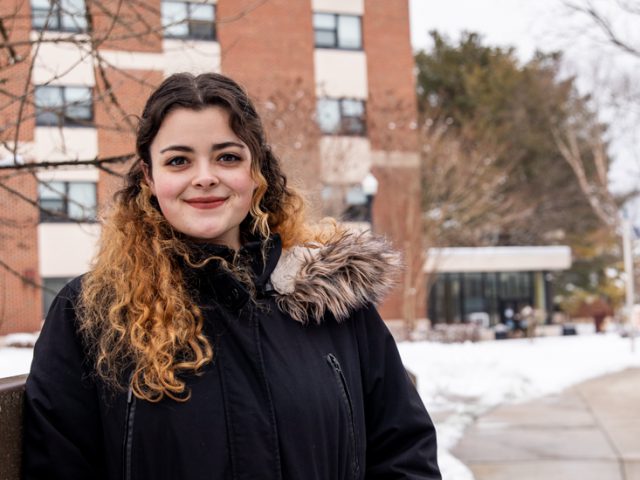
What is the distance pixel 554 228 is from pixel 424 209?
57.3 ft

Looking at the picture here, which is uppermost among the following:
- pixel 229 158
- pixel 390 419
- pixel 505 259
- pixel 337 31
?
pixel 337 31

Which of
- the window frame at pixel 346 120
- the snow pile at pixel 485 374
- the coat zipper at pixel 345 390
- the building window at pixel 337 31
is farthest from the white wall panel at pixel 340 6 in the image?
the coat zipper at pixel 345 390

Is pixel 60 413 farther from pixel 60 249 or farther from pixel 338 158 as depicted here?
pixel 60 249

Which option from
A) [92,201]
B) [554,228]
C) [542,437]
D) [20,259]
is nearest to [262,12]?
[92,201]

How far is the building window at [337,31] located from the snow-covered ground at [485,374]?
1235cm

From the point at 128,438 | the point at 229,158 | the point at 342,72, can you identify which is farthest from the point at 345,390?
the point at 342,72

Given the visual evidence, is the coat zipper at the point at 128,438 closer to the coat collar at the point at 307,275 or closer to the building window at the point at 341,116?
the coat collar at the point at 307,275

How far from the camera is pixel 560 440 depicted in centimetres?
903

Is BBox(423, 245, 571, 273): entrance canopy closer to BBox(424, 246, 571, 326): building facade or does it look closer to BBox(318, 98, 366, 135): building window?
BBox(424, 246, 571, 326): building facade

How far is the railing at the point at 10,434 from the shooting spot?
2197 millimetres

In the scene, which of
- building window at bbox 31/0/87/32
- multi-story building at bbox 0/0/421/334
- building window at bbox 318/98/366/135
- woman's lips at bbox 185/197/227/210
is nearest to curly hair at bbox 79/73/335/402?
woman's lips at bbox 185/197/227/210

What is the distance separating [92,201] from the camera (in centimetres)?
2530

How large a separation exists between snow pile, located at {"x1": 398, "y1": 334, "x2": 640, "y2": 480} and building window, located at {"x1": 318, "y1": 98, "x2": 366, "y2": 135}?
7.34 metres

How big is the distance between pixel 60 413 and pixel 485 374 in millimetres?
13069
